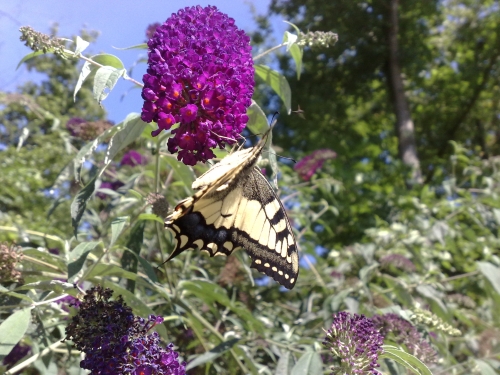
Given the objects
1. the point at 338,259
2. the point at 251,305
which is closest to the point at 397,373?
the point at 251,305

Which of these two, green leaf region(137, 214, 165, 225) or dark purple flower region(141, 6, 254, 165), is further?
green leaf region(137, 214, 165, 225)

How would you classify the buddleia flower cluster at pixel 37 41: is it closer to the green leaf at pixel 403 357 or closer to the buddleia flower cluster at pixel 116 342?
the buddleia flower cluster at pixel 116 342

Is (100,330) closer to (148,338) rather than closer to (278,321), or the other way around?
(148,338)

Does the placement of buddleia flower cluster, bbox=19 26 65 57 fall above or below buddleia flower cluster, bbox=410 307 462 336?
above

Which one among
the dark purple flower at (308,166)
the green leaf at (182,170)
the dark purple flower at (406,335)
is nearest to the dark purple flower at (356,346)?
the dark purple flower at (406,335)

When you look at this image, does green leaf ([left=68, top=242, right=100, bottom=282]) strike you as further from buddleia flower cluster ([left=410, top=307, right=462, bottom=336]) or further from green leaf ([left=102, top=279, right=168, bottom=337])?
buddleia flower cluster ([left=410, top=307, right=462, bottom=336])

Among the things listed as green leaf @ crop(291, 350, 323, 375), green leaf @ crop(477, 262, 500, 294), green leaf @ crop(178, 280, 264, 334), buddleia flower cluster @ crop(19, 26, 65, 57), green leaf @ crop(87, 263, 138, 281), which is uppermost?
green leaf @ crop(477, 262, 500, 294)

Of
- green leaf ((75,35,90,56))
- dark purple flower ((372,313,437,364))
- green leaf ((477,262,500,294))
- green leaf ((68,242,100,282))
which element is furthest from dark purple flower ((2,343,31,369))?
green leaf ((477,262,500,294))
